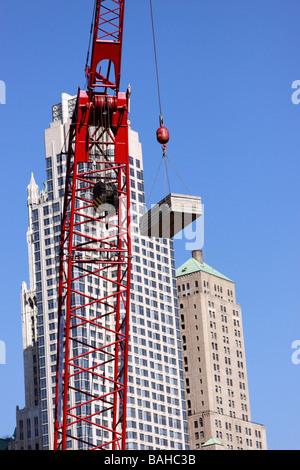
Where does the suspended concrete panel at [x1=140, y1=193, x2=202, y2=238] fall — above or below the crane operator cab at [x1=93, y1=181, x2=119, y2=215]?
below

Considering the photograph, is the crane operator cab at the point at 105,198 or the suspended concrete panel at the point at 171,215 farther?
the crane operator cab at the point at 105,198

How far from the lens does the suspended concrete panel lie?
7462 centimetres

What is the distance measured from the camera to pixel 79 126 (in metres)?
84.3

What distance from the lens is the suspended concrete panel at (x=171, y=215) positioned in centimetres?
7462

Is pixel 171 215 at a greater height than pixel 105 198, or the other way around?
pixel 105 198

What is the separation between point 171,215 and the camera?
74938mm

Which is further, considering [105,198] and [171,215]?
[105,198]

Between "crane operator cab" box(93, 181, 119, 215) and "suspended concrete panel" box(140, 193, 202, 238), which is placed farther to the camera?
Result: "crane operator cab" box(93, 181, 119, 215)

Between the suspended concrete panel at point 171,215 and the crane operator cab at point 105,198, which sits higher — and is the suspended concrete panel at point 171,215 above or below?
below
